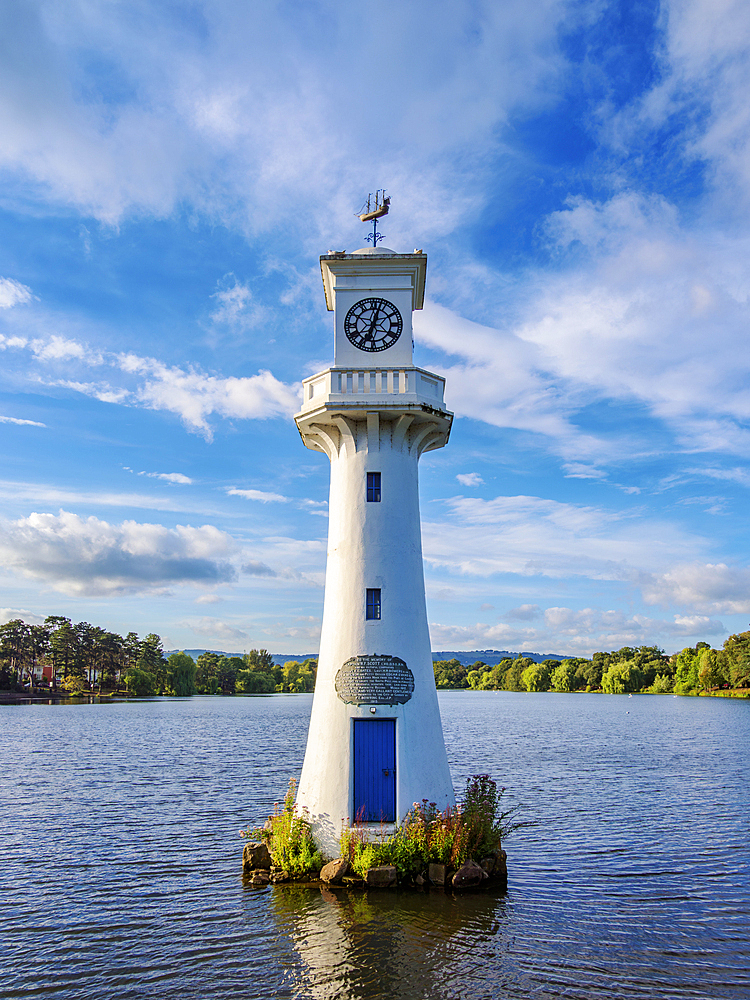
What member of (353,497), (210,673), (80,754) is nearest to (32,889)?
(353,497)

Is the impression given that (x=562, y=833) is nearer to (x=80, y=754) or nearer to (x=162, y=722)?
(x=80, y=754)

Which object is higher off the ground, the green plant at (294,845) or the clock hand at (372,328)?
the clock hand at (372,328)

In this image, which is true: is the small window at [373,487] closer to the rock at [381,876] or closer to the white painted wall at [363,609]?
the white painted wall at [363,609]

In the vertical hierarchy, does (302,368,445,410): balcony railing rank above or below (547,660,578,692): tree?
above

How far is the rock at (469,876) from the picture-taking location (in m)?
16.3

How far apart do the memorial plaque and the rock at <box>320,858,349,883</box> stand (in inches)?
140

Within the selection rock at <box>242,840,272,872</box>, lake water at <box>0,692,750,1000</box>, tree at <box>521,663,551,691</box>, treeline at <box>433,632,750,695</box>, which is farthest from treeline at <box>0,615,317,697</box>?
rock at <box>242,840,272,872</box>

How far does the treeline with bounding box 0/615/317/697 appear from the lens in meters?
121

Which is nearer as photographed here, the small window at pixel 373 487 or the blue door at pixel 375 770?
the blue door at pixel 375 770

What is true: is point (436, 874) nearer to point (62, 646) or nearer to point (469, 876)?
point (469, 876)

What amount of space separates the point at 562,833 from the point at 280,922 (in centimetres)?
1286

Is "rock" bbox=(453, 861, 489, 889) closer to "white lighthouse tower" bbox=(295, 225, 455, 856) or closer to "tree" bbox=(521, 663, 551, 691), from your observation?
"white lighthouse tower" bbox=(295, 225, 455, 856)

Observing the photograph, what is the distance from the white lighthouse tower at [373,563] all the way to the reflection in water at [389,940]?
5.19 feet

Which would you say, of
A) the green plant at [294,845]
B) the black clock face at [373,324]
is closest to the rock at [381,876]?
the green plant at [294,845]
